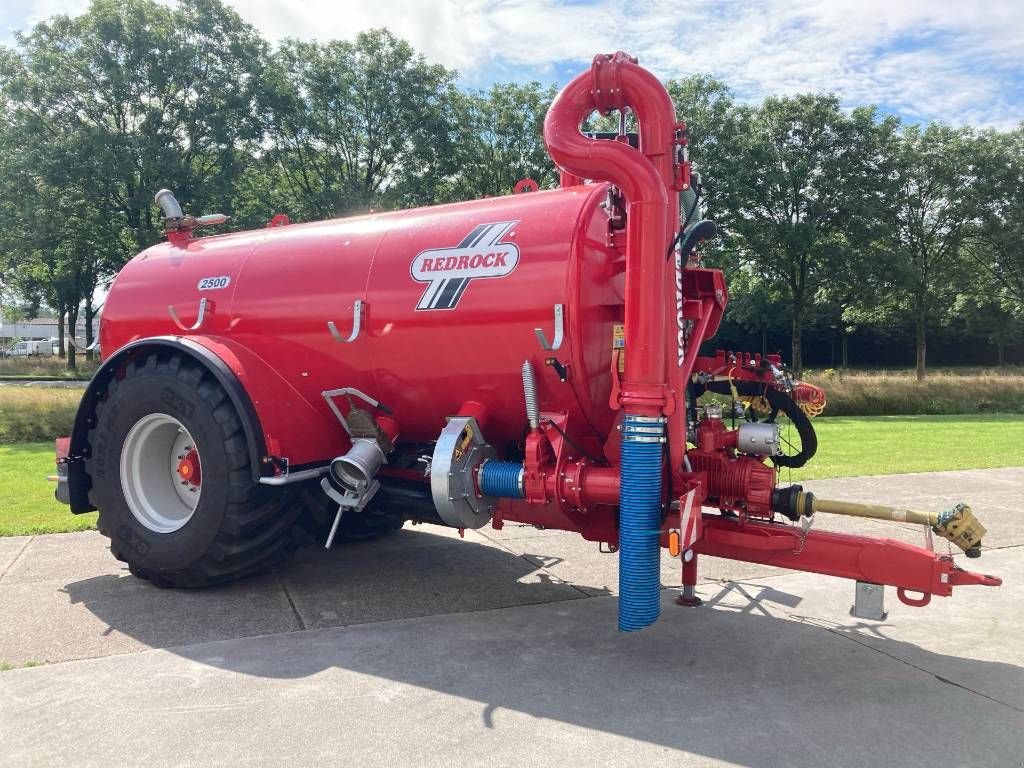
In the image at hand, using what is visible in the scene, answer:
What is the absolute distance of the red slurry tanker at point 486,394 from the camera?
387 centimetres

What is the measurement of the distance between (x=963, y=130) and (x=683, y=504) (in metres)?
31.6

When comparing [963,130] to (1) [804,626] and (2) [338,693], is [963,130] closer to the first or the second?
(1) [804,626]

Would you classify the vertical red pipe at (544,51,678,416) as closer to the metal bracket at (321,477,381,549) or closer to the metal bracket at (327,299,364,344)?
the metal bracket at (327,299,364,344)

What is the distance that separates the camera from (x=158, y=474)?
5.36 m

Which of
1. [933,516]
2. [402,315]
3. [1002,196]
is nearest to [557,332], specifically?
[402,315]

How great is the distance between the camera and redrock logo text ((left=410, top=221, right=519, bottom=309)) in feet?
14.0

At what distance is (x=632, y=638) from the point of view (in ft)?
14.2

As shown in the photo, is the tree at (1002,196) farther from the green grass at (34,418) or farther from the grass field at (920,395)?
the green grass at (34,418)

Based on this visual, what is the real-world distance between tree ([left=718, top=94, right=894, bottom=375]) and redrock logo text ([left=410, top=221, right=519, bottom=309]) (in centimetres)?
2235

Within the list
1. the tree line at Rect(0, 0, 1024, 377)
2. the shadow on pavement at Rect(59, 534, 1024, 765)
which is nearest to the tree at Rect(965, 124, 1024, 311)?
the tree line at Rect(0, 0, 1024, 377)

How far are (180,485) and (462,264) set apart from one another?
103 inches

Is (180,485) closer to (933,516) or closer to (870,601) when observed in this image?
(870,601)

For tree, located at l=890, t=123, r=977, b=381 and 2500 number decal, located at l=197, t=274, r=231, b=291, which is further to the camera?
tree, located at l=890, t=123, r=977, b=381

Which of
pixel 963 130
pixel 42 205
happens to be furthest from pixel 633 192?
pixel 963 130
